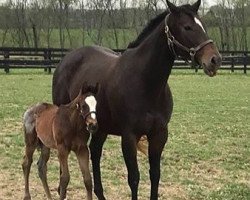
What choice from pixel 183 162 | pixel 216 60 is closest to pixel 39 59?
pixel 183 162

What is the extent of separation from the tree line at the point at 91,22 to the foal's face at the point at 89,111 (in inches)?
1972

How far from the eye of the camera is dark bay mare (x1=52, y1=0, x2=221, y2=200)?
471 cm

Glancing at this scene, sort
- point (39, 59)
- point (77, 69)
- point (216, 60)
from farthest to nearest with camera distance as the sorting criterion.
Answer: point (39, 59) < point (77, 69) < point (216, 60)

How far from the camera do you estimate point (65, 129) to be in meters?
5.24

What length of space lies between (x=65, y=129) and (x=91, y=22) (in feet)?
181

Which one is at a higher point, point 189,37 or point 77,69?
point 189,37

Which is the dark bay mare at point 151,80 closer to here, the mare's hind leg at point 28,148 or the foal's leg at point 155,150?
the foal's leg at point 155,150

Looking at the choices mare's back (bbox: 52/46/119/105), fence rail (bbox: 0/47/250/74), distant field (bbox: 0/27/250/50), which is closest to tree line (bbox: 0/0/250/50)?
distant field (bbox: 0/27/250/50)

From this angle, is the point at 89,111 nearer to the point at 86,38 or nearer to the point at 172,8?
the point at 172,8

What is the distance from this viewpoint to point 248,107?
15.3 m

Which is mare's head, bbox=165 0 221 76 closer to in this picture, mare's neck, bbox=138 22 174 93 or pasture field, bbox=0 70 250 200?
mare's neck, bbox=138 22 174 93

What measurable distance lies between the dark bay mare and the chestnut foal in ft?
1.15

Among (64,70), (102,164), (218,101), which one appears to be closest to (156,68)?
(64,70)

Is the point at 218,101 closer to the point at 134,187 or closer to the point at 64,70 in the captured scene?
the point at 64,70
